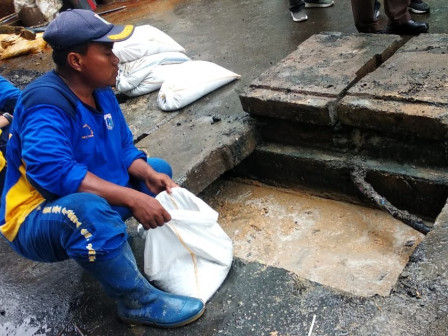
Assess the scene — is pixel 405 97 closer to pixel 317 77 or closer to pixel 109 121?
pixel 317 77

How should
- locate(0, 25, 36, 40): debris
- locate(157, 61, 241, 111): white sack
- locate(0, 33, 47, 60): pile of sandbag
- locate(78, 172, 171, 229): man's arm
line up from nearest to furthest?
locate(78, 172, 171, 229): man's arm → locate(157, 61, 241, 111): white sack → locate(0, 33, 47, 60): pile of sandbag → locate(0, 25, 36, 40): debris

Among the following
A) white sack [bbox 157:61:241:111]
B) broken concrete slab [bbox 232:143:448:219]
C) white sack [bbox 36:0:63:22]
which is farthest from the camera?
white sack [bbox 36:0:63:22]

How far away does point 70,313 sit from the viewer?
236cm

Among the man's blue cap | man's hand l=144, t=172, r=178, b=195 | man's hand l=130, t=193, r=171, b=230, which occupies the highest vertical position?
the man's blue cap

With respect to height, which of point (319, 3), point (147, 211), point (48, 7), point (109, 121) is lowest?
point (319, 3)

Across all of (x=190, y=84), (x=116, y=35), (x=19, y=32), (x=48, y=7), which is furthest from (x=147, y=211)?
(x=48, y=7)

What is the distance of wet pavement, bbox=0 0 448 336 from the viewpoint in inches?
75.2

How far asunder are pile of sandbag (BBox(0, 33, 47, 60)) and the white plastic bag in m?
5.22

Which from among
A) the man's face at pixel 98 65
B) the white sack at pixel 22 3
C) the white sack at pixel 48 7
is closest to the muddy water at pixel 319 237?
the man's face at pixel 98 65

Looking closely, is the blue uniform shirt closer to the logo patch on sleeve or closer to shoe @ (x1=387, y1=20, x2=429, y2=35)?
the logo patch on sleeve

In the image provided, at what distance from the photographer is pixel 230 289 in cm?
229

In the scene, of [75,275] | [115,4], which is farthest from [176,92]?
[115,4]

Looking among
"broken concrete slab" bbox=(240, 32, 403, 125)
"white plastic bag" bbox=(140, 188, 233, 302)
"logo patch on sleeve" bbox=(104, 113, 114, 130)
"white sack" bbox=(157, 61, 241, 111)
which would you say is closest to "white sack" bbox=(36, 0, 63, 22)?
"white sack" bbox=(157, 61, 241, 111)

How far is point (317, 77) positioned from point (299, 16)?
2.20 metres
